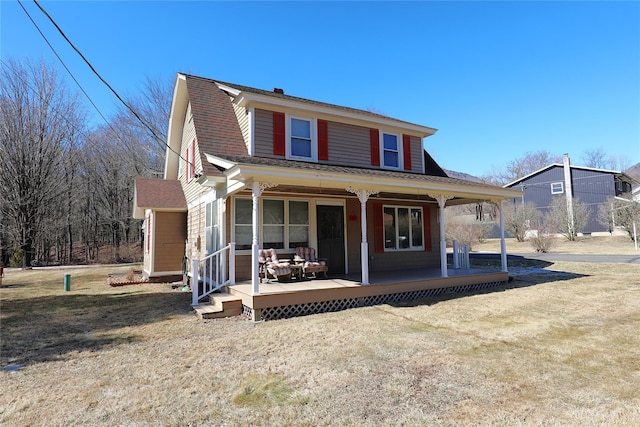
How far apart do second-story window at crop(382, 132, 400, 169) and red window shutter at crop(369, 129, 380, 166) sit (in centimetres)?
25

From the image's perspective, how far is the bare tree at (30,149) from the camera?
20.1 metres

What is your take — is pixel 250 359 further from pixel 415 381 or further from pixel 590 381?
pixel 590 381

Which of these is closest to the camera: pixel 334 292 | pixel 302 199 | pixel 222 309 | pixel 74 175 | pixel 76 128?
pixel 222 309

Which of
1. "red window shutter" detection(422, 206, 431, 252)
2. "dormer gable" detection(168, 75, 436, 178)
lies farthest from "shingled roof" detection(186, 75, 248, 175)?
"red window shutter" detection(422, 206, 431, 252)

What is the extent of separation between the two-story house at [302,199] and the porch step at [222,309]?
217 millimetres

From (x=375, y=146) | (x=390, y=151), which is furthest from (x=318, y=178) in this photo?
(x=390, y=151)

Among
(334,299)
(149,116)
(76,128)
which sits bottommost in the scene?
(334,299)

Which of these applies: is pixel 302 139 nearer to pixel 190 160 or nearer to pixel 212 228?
pixel 212 228

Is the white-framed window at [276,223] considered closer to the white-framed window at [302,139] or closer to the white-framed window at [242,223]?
the white-framed window at [242,223]

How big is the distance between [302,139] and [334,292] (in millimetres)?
4750

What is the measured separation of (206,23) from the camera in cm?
1011

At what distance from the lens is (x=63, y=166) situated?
77.0 ft

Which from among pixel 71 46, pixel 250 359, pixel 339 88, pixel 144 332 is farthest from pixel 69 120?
pixel 250 359

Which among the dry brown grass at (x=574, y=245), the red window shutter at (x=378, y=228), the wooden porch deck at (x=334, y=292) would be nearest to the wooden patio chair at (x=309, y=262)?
the wooden porch deck at (x=334, y=292)
